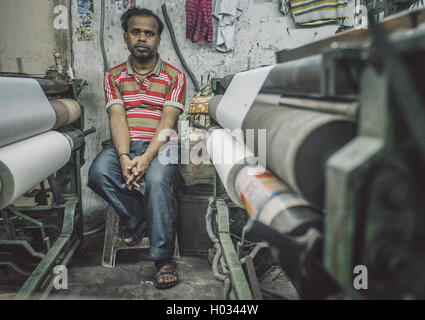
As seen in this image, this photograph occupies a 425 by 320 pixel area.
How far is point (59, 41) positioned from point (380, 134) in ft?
8.92

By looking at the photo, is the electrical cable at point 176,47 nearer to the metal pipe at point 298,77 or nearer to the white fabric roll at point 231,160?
the white fabric roll at point 231,160

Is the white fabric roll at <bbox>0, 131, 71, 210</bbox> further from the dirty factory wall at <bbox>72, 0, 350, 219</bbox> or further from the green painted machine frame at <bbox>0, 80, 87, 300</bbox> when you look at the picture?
the dirty factory wall at <bbox>72, 0, 350, 219</bbox>

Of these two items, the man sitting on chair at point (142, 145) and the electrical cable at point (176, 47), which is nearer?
the man sitting on chair at point (142, 145)

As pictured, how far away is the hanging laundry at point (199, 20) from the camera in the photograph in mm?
2535

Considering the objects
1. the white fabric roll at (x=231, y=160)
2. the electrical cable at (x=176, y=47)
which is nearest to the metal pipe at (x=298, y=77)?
the white fabric roll at (x=231, y=160)

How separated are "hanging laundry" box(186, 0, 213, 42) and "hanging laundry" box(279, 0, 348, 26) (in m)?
0.61

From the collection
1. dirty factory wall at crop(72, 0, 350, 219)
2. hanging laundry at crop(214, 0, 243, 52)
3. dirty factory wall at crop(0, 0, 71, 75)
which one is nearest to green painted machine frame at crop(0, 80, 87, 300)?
dirty factory wall at crop(72, 0, 350, 219)

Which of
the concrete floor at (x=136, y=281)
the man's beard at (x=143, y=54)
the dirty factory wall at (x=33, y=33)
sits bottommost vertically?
the concrete floor at (x=136, y=281)

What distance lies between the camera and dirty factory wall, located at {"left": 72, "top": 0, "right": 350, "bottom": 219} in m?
2.60

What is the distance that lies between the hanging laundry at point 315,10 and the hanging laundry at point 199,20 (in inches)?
24.2

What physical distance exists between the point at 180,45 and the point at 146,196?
56.3 inches

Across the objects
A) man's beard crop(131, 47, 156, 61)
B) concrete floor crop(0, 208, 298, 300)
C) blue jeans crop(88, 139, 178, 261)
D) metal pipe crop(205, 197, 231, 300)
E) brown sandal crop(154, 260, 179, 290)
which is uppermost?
man's beard crop(131, 47, 156, 61)

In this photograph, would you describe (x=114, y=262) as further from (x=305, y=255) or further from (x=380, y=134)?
(x=380, y=134)
